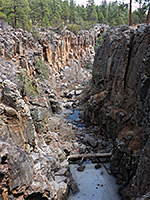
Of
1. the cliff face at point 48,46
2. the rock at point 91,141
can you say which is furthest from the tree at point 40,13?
the rock at point 91,141

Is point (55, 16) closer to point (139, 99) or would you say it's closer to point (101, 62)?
point (101, 62)

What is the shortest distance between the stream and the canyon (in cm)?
66

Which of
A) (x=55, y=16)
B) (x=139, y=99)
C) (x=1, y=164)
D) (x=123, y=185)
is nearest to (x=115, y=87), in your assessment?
Answer: (x=139, y=99)

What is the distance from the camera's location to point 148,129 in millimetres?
11883

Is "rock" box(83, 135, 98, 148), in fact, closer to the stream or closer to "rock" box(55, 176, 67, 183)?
the stream

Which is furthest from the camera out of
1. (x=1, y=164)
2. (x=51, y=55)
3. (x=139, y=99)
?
(x=51, y=55)

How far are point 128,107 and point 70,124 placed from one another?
36.1 feet

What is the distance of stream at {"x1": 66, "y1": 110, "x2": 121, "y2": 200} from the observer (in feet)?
44.0

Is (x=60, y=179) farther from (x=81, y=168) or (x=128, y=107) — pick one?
(x=128, y=107)

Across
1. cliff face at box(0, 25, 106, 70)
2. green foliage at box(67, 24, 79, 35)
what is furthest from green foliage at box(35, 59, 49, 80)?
green foliage at box(67, 24, 79, 35)

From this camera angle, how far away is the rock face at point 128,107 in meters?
12.1

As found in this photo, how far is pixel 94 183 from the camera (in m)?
14.6

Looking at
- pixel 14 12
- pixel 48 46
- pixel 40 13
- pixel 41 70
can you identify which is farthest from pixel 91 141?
pixel 40 13

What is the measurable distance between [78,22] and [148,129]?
61164 mm
